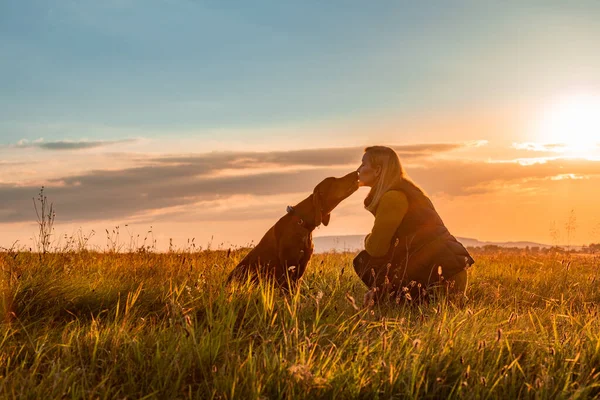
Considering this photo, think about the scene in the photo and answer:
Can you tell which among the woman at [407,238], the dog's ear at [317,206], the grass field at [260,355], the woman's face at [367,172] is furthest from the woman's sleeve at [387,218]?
the dog's ear at [317,206]

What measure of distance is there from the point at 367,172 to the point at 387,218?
644 millimetres

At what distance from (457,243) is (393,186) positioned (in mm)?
924

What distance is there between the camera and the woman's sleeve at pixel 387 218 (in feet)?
18.1

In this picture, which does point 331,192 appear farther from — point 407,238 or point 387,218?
point 407,238

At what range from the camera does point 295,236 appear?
610 centimetres

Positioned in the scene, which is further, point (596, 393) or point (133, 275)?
point (133, 275)

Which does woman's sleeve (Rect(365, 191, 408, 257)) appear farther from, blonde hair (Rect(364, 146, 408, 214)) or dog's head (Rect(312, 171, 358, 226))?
dog's head (Rect(312, 171, 358, 226))

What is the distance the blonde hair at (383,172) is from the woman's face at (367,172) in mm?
32

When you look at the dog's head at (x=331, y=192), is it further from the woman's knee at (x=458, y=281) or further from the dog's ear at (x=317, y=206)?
the woman's knee at (x=458, y=281)

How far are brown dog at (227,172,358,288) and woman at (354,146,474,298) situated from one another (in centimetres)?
54

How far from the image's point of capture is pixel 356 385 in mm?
3227

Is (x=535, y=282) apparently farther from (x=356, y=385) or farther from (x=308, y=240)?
(x=356, y=385)

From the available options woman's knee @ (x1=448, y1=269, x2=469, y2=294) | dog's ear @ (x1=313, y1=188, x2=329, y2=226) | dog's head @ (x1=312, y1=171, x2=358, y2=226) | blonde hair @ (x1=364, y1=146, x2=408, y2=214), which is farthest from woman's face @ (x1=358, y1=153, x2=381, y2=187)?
woman's knee @ (x1=448, y1=269, x2=469, y2=294)

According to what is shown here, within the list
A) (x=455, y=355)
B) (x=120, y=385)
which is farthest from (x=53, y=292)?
(x=455, y=355)
